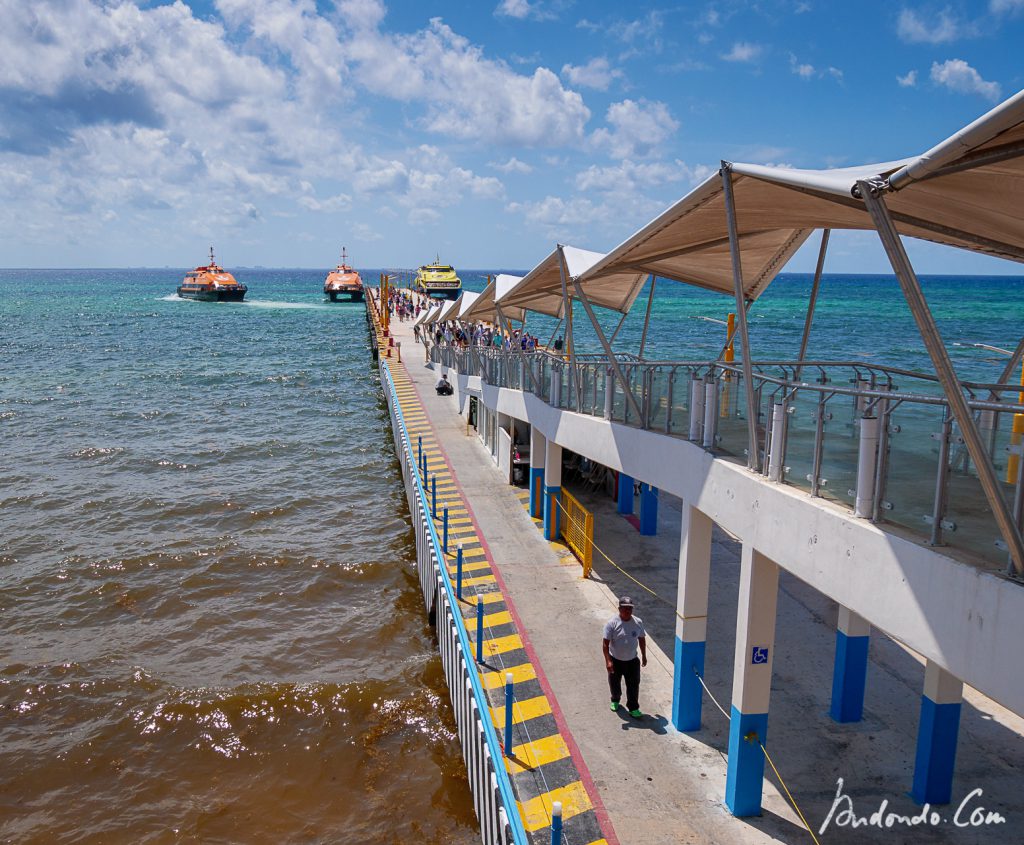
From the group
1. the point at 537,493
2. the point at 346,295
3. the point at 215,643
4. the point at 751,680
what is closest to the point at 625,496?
the point at 537,493

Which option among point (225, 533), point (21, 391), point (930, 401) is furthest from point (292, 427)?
point (930, 401)

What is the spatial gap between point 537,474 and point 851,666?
9644 millimetres

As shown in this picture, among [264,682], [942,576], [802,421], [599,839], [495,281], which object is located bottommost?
[264,682]

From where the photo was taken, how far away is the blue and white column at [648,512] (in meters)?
17.9

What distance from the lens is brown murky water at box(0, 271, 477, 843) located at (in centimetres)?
1147

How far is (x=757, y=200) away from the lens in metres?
8.65

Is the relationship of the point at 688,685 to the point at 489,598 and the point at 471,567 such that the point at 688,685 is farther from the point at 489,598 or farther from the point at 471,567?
the point at 471,567

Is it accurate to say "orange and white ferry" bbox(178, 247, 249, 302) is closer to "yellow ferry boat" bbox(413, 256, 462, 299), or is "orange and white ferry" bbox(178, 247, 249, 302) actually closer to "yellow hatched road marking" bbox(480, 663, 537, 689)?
"yellow ferry boat" bbox(413, 256, 462, 299)

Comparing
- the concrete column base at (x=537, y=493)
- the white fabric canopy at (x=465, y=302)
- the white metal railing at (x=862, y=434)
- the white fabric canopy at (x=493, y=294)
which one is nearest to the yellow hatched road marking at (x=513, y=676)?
the white metal railing at (x=862, y=434)

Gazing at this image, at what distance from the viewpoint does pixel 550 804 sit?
8.90 m

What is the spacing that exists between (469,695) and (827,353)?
5876cm

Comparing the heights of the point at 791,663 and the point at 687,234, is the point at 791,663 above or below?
below

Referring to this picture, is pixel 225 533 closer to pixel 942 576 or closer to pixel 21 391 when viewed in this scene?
pixel 942 576

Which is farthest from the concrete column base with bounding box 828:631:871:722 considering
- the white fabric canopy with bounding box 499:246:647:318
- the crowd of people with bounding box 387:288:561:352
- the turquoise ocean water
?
the crowd of people with bounding box 387:288:561:352
